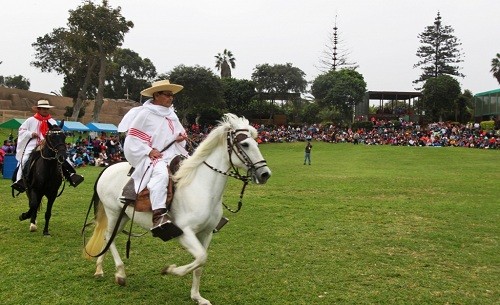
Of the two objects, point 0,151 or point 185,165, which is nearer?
point 185,165

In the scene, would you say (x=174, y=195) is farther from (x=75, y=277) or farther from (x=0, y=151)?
(x=0, y=151)

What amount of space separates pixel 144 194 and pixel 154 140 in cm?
71

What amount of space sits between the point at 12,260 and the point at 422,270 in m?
6.18

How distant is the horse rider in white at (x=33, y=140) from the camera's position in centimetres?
905

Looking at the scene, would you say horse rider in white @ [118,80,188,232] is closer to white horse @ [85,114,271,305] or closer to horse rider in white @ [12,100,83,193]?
white horse @ [85,114,271,305]

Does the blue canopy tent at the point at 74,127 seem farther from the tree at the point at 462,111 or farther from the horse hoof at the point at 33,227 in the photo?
the tree at the point at 462,111

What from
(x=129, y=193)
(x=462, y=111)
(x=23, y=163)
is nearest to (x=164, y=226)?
(x=129, y=193)

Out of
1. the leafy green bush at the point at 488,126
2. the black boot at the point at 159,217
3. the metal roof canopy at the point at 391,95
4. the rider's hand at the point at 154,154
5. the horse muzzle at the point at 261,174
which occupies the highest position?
the metal roof canopy at the point at 391,95

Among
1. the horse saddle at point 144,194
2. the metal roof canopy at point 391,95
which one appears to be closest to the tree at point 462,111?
the metal roof canopy at point 391,95

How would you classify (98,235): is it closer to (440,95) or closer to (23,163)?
(23,163)

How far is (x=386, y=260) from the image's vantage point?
7137mm

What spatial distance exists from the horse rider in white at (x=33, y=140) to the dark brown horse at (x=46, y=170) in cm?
20

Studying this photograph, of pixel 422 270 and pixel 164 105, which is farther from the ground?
pixel 164 105

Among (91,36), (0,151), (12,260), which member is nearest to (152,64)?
(91,36)
